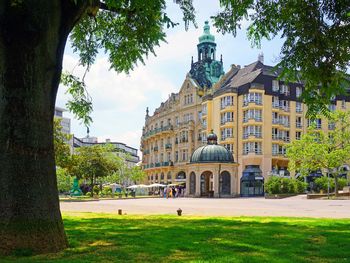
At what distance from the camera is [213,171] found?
210 feet

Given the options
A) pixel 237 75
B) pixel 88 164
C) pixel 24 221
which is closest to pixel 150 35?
pixel 24 221

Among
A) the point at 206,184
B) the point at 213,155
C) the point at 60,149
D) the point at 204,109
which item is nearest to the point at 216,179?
the point at 213,155

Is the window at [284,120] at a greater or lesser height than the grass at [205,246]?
greater

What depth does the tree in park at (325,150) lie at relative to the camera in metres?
49.7

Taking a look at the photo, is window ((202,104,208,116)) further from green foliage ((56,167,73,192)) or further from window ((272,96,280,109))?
green foliage ((56,167,73,192))

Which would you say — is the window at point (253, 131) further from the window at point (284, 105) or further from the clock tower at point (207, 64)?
the clock tower at point (207, 64)

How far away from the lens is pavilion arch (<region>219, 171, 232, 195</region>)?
215 feet

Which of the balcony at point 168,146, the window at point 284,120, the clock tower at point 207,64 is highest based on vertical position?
the clock tower at point 207,64

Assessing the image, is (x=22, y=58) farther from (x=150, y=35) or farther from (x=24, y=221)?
(x=150, y=35)

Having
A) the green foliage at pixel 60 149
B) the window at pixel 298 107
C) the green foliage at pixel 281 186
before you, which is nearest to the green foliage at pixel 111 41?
the green foliage at pixel 60 149

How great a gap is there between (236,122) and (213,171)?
13.7 metres

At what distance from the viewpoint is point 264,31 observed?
1307 cm

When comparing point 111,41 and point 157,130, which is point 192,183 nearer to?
point 157,130

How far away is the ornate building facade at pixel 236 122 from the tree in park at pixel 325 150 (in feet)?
37.9
